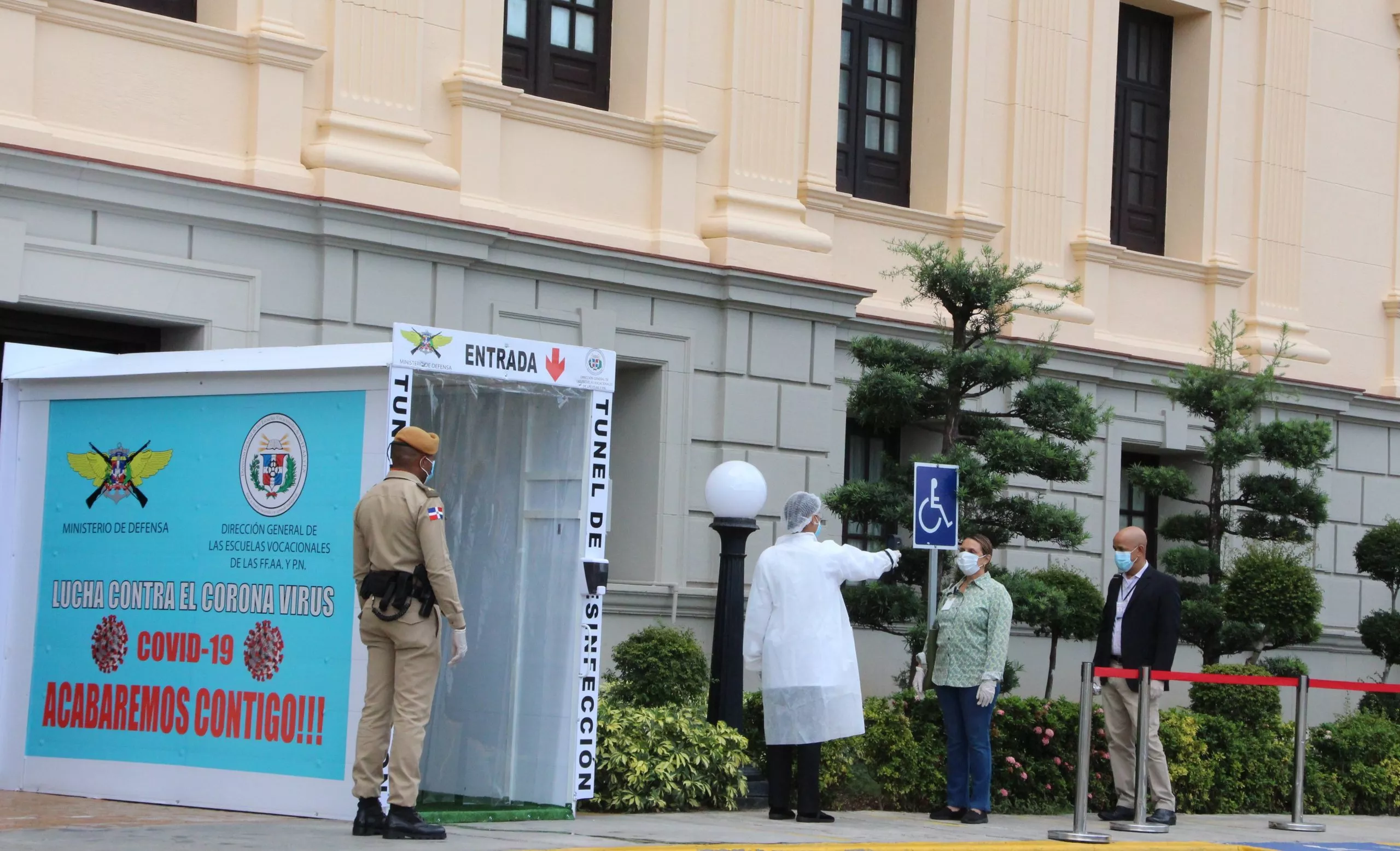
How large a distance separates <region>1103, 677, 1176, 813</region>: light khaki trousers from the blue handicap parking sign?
5.00 ft

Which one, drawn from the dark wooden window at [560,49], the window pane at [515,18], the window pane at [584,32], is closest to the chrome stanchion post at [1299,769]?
the dark wooden window at [560,49]

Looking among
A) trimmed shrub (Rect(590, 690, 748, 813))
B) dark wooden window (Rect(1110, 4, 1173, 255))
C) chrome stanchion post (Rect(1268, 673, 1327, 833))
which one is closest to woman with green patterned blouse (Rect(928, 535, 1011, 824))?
trimmed shrub (Rect(590, 690, 748, 813))

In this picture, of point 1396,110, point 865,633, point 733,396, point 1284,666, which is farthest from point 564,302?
point 1396,110

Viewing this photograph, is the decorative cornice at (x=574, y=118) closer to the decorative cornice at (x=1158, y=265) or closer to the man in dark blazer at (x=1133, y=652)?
the decorative cornice at (x=1158, y=265)

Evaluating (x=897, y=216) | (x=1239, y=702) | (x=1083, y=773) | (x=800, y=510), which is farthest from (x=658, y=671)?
(x=897, y=216)

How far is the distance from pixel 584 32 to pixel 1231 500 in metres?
7.71

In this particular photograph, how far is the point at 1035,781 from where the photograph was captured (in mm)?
14289

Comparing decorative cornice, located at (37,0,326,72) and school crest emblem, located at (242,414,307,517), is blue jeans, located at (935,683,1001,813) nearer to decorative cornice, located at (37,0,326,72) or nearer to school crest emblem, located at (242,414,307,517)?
school crest emblem, located at (242,414,307,517)

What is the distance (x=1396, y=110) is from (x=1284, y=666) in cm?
1078

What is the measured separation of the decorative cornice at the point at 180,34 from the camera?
48.8 feet

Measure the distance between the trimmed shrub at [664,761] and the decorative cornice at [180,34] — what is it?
6.44 metres

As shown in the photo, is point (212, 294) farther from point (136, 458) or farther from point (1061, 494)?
point (1061, 494)

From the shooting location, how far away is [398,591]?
9.65 m

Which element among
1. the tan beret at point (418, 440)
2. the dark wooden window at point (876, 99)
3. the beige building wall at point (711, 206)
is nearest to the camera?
the tan beret at point (418, 440)
